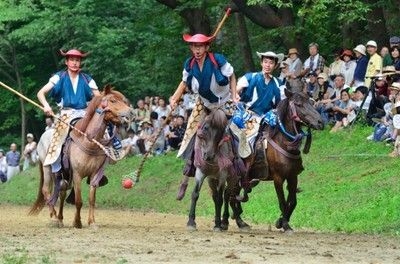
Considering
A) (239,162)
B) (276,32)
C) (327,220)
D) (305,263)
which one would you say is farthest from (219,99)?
(276,32)

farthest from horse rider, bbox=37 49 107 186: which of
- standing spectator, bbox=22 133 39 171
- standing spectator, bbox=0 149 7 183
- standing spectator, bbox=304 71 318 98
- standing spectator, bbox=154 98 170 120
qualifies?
standing spectator, bbox=0 149 7 183

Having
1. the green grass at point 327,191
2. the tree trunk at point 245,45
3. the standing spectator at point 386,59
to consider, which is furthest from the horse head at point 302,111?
the tree trunk at point 245,45

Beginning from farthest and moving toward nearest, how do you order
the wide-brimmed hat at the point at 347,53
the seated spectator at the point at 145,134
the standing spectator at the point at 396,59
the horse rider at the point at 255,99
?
the seated spectator at the point at 145,134 < the wide-brimmed hat at the point at 347,53 < the standing spectator at the point at 396,59 < the horse rider at the point at 255,99

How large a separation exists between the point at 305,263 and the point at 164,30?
88.8ft

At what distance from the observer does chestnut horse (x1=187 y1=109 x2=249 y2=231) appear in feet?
62.5

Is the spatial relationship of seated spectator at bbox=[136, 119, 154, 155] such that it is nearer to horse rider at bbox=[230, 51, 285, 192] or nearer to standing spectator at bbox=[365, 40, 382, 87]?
standing spectator at bbox=[365, 40, 382, 87]

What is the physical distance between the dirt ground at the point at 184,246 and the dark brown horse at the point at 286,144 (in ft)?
2.12

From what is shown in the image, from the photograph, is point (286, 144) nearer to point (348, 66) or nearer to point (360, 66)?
point (360, 66)

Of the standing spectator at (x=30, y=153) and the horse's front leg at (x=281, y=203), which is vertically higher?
the horse's front leg at (x=281, y=203)

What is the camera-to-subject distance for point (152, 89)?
149 feet

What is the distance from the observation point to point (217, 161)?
1934cm

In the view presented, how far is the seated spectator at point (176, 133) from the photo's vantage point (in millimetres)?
35656

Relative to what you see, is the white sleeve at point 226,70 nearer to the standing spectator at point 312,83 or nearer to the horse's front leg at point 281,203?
the horse's front leg at point 281,203

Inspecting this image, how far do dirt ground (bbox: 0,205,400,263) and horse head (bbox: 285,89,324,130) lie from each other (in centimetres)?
161
